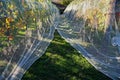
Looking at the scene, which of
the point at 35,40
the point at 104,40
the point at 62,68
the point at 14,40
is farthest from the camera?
the point at 35,40

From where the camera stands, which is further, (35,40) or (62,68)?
(35,40)

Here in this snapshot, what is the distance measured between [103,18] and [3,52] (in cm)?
361

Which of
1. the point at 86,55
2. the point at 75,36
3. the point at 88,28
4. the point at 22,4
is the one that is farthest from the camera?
the point at 75,36

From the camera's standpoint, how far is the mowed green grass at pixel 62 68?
7.30 m

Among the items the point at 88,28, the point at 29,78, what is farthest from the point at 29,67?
the point at 88,28

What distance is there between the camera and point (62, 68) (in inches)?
315

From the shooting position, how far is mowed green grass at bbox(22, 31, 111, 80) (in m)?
7.30

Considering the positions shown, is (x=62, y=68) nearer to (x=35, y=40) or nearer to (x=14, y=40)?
(x=35, y=40)

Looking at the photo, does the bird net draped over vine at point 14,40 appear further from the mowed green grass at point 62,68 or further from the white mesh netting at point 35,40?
the mowed green grass at point 62,68

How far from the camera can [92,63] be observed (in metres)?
8.34

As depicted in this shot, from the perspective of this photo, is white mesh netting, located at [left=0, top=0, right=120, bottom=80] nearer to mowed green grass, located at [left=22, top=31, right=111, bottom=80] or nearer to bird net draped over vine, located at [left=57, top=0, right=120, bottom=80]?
bird net draped over vine, located at [left=57, top=0, right=120, bottom=80]

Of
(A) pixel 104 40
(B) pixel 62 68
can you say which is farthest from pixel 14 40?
(A) pixel 104 40

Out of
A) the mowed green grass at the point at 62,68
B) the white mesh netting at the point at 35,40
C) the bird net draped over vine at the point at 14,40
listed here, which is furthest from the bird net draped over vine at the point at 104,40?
the bird net draped over vine at the point at 14,40

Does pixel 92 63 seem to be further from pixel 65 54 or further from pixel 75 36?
pixel 75 36
